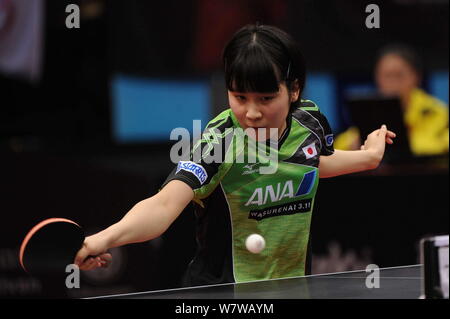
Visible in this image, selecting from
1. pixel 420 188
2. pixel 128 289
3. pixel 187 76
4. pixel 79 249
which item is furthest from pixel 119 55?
pixel 79 249

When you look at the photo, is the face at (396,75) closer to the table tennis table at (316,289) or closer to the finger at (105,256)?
the table tennis table at (316,289)

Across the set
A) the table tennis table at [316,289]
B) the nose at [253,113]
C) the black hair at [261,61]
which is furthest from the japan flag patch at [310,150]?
the table tennis table at [316,289]

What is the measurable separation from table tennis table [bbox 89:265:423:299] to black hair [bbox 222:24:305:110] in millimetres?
590

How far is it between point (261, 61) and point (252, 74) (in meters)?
0.06

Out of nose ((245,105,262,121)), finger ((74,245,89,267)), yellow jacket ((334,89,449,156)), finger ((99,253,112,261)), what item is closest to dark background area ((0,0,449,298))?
yellow jacket ((334,89,449,156))

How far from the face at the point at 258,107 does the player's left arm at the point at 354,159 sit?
0.44m

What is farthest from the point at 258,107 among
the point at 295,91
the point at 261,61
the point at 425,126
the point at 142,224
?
the point at 425,126

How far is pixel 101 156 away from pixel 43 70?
1.39 meters

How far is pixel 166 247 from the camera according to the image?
584cm

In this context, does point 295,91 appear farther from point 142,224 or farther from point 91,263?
point 91,263

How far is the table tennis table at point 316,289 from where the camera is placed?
246 cm

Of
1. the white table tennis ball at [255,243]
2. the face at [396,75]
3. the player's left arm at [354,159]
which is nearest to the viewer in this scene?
the white table tennis ball at [255,243]

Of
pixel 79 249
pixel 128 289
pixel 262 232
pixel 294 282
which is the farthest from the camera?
pixel 128 289
